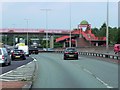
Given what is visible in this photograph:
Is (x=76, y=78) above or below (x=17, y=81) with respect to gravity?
below

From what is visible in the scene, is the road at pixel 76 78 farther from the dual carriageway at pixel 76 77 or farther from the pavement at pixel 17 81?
the pavement at pixel 17 81

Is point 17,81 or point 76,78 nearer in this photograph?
point 17,81

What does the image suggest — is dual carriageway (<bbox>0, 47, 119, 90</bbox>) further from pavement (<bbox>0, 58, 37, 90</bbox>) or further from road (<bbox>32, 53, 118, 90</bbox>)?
pavement (<bbox>0, 58, 37, 90</bbox>)

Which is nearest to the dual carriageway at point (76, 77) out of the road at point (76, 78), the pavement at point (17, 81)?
the road at point (76, 78)

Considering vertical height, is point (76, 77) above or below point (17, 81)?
below

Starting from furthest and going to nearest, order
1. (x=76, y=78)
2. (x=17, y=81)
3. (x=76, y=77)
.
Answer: (x=76, y=77)
(x=76, y=78)
(x=17, y=81)

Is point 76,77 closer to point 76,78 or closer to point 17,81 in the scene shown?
point 76,78

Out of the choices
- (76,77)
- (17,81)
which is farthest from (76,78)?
(17,81)

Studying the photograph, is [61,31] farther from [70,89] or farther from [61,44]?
[70,89]

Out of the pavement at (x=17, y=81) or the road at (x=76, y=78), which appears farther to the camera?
A: the road at (x=76, y=78)

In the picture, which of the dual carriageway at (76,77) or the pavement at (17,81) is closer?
the pavement at (17,81)

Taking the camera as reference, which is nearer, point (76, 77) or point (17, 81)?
point (17, 81)

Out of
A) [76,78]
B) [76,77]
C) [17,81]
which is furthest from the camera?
[76,77]

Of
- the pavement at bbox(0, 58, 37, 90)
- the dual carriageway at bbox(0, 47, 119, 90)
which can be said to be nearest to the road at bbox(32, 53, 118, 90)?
the dual carriageway at bbox(0, 47, 119, 90)
